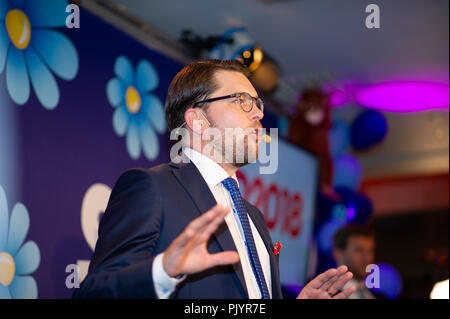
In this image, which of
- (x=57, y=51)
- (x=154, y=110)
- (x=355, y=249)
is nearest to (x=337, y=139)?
(x=355, y=249)

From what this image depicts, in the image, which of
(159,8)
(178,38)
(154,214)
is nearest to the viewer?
(154,214)

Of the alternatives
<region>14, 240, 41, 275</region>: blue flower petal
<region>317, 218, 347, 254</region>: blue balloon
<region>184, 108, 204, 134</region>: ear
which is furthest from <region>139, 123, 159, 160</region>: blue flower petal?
<region>317, 218, 347, 254</region>: blue balloon

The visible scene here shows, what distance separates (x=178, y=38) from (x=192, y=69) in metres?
2.16

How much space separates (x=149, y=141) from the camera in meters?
3.37

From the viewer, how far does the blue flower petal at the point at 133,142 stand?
321 centimetres

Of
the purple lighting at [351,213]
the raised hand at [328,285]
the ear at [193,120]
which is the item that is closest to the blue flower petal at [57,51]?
the ear at [193,120]

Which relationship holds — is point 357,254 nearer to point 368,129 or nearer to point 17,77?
point 368,129

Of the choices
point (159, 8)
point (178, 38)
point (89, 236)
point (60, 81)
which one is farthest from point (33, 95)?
point (178, 38)

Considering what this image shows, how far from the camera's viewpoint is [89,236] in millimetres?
2818

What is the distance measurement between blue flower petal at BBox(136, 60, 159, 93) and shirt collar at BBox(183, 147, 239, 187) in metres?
1.66

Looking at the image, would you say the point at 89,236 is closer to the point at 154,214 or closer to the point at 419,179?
the point at 154,214

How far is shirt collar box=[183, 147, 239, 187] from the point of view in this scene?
1.71 meters

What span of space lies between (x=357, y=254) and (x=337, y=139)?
152cm

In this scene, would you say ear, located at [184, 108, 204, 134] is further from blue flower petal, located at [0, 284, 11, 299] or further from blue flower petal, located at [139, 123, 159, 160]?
blue flower petal, located at [139, 123, 159, 160]
